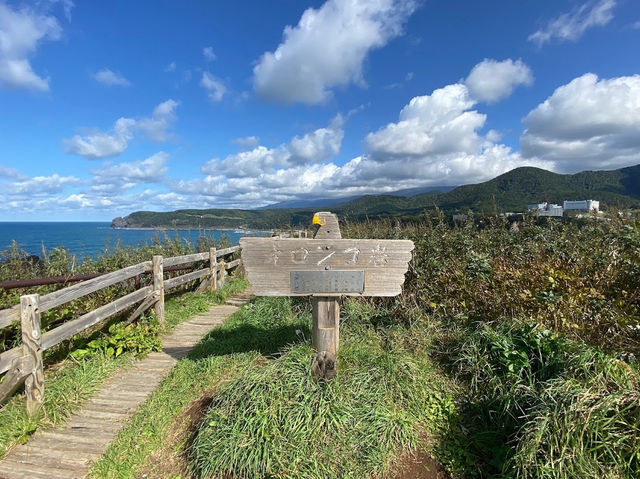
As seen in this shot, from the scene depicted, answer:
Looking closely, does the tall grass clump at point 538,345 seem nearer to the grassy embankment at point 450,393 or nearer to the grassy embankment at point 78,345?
the grassy embankment at point 450,393

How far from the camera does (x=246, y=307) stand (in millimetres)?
6359

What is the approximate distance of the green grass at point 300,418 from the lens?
2414 millimetres

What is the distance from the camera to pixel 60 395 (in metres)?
3.22

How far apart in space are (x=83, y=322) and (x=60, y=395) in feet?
2.98

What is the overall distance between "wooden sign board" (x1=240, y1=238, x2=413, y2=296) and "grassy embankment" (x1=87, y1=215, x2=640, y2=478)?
75 centimetres

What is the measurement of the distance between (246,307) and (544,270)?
5024 millimetres

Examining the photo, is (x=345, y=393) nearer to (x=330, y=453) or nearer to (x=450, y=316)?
(x=330, y=453)

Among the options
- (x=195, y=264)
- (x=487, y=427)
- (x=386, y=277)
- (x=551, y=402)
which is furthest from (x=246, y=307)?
(x=551, y=402)

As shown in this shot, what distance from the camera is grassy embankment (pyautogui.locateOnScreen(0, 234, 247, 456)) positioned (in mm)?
2949

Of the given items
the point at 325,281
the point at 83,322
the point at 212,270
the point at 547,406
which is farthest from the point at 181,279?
the point at 547,406

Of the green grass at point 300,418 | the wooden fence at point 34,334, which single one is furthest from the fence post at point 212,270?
the green grass at point 300,418

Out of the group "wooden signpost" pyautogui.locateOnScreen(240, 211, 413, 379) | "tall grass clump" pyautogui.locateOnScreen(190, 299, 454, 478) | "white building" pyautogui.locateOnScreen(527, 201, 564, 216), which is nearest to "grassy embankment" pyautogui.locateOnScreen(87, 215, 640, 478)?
"tall grass clump" pyautogui.locateOnScreen(190, 299, 454, 478)

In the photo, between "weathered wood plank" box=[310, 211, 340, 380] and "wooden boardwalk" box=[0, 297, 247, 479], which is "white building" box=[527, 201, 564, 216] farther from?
"wooden boardwalk" box=[0, 297, 247, 479]

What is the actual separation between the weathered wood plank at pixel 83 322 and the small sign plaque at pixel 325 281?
272 cm
